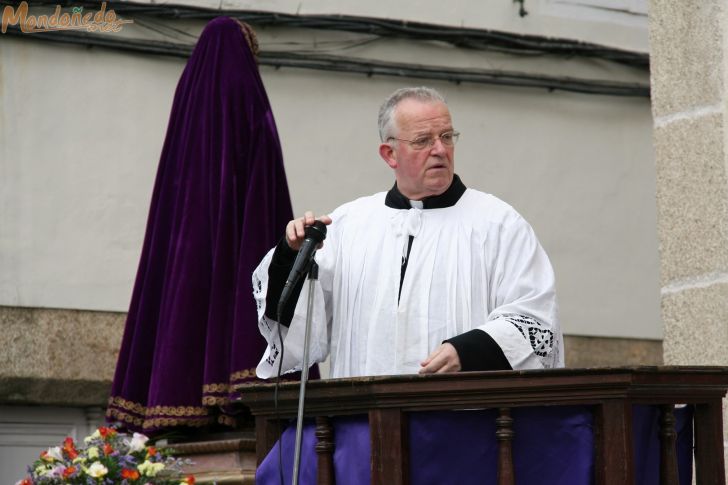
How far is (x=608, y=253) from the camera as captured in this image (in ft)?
27.9

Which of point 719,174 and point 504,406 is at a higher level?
point 719,174

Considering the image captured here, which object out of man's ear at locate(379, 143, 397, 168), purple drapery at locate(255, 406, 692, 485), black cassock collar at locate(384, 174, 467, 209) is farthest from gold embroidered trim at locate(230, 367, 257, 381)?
purple drapery at locate(255, 406, 692, 485)

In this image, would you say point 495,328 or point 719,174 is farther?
point 719,174

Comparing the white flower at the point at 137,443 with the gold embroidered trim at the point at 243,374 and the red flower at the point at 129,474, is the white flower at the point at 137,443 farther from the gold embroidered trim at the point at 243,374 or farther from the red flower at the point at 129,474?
the gold embroidered trim at the point at 243,374

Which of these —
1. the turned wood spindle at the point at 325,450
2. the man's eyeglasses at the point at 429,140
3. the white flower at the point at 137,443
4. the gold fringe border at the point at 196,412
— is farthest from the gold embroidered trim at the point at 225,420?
the turned wood spindle at the point at 325,450

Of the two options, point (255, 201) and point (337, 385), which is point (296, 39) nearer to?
point (255, 201)

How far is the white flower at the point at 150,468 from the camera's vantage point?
17.5 feet

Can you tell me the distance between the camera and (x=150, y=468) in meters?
5.35

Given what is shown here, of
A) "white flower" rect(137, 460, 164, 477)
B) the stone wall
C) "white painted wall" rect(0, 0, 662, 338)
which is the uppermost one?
"white painted wall" rect(0, 0, 662, 338)

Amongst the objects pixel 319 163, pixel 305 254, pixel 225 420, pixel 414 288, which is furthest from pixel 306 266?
pixel 319 163

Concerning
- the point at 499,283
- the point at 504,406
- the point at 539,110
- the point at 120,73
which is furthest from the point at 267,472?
the point at 539,110

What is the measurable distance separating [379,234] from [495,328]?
0.75 metres

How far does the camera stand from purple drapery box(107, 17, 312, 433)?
588 centimetres

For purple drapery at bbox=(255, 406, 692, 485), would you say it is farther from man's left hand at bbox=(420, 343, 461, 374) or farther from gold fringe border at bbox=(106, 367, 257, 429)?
gold fringe border at bbox=(106, 367, 257, 429)
